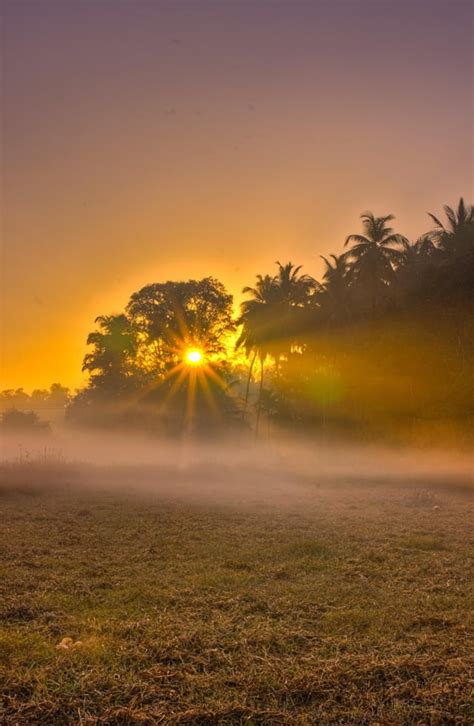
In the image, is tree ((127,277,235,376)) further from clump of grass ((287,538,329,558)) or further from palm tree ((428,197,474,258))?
clump of grass ((287,538,329,558))

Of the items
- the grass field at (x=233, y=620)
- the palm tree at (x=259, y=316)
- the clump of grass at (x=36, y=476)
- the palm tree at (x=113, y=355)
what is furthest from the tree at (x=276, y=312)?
the grass field at (x=233, y=620)

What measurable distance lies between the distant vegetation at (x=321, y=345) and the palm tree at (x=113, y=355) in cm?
10

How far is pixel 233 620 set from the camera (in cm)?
610

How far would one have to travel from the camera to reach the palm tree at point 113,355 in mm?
48919

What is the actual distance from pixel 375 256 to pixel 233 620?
36.5m

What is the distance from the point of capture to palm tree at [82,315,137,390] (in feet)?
160

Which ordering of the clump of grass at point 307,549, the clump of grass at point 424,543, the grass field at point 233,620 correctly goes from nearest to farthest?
1. the grass field at point 233,620
2. the clump of grass at point 307,549
3. the clump of grass at point 424,543

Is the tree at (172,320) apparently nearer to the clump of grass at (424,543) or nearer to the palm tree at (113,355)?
the palm tree at (113,355)

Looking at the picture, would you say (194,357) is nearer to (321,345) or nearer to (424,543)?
(321,345)

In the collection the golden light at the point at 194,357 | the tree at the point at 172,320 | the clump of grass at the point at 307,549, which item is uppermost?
the tree at the point at 172,320

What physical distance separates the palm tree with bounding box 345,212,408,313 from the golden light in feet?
56.1

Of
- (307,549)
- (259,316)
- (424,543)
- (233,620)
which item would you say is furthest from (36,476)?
(259,316)

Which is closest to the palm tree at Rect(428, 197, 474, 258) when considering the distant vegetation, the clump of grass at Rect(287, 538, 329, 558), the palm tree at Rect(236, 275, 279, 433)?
the distant vegetation

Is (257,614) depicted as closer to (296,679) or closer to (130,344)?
(296,679)
